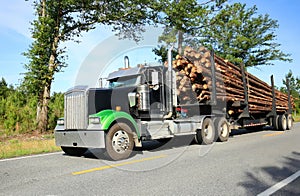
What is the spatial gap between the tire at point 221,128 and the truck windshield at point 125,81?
13.6 ft

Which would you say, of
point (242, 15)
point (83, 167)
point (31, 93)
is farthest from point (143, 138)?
point (242, 15)

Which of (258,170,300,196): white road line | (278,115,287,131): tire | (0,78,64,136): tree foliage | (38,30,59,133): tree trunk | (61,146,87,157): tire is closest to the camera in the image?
(258,170,300,196): white road line

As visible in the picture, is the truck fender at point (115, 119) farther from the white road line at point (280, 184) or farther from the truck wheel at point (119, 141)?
the white road line at point (280, 184)

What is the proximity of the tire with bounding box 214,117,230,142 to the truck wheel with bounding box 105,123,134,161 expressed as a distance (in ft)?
15.4

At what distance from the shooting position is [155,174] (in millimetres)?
5523

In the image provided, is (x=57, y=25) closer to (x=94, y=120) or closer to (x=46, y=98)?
(x=46, y=98)

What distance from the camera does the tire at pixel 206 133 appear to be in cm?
Result: 1010

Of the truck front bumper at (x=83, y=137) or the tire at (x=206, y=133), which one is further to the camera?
the tire at (x=206, y=133)

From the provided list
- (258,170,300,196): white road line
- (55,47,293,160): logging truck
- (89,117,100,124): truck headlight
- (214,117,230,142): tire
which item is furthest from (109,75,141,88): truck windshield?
(258,170,300,196): white road line

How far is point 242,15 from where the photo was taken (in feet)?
103

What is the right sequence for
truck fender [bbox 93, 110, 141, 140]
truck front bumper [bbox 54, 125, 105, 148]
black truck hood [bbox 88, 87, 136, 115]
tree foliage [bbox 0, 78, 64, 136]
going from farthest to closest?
tree foliage [bbox 0, 78, 64, 136], black truck hood [bbox 88, 87, 136, 115], truck fender [bbox 93, 110, 141, 140], truck front bumper [bbox 54, 125, 105, 148]

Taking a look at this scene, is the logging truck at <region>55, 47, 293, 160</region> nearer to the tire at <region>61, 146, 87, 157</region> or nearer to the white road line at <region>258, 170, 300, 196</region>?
the tire at <region>61, 146, 87, 157</region>

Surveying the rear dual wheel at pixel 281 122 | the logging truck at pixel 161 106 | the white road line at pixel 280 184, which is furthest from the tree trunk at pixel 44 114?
the rear dual wheel at pixel 281 122

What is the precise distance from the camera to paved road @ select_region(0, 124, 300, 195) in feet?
14.8
